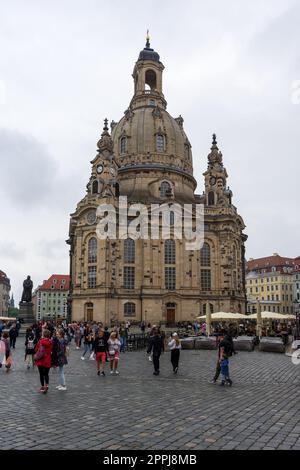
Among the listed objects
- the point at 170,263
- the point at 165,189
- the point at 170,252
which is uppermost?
the point at 165,189

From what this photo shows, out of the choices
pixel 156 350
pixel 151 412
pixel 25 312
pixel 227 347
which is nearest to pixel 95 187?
pixel 25 312

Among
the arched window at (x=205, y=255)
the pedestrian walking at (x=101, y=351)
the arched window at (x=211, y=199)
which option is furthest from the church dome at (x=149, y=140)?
the pedestrian walking at (x=101, y=351)

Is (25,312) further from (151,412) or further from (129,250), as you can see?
(151,412)

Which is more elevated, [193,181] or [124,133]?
[124,133]

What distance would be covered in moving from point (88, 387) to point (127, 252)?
4423 centimetres

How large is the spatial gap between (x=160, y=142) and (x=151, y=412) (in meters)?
58.7

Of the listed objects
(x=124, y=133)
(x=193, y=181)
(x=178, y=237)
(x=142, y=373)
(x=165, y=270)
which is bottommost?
(x=142, y=373)

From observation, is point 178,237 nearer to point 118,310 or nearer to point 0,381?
point 118,310

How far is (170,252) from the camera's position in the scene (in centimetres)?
5906

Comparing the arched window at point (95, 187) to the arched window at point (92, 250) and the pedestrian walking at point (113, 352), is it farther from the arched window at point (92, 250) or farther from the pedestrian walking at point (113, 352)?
the pedestrian walking at point (113, 352)

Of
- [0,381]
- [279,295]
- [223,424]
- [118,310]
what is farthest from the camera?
[279,295]

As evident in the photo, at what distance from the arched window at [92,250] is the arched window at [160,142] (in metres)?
17.1

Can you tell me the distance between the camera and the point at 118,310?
184 feet

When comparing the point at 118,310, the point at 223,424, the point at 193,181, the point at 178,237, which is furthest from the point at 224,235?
the point at 223,424
